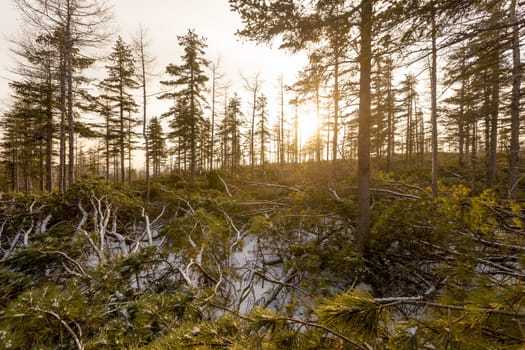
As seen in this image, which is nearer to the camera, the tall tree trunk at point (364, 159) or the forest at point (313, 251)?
the forest at point (313, 251)

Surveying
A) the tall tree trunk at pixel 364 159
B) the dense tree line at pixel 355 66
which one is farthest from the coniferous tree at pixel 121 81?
the tall tree trunk at pixel 364 159

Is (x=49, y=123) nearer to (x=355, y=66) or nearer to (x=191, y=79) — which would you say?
(x=191, y=79)

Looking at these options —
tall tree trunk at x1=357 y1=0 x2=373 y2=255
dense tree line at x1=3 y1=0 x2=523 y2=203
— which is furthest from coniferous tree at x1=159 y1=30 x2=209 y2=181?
tall tree trunk at x1=357 y1=0 x2=373 y2=255

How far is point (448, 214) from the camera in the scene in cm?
319

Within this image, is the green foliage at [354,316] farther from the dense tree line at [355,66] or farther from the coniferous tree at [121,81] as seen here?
the coniferous tree at [121,81]

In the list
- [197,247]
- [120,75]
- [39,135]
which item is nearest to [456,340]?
[197,247]

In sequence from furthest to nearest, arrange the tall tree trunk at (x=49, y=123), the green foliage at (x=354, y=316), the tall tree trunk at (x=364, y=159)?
1. the tall tree trunk at (x=49, y=123)
2. the tall tree trunk at (x=364, y=159)
3. the green foliage at (x=354, y=316)

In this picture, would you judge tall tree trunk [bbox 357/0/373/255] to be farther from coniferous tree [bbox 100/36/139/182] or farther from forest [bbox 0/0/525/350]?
coniferous tree [bbox 100/36/139/182]

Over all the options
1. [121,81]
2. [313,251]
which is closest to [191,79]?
[121,81]

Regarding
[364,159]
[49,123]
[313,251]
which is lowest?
[313,251]

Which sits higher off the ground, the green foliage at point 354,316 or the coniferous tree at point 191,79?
the coniferous tree at point 191,79

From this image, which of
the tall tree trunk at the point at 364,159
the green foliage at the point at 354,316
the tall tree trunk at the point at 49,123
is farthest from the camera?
the tall tree trunk at the point at 49,123

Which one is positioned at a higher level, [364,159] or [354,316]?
[364,159]

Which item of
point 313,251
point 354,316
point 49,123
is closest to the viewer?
point 354,316
